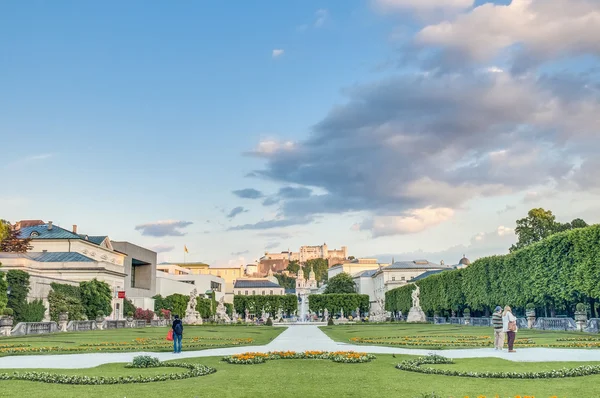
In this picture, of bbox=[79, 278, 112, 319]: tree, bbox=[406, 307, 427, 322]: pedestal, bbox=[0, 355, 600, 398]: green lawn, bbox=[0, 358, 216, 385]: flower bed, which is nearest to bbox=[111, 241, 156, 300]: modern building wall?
bbox=[79, 278, 112, 319]: tree

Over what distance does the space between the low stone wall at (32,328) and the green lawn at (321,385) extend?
30.0 metres

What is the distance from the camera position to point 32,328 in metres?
45.2

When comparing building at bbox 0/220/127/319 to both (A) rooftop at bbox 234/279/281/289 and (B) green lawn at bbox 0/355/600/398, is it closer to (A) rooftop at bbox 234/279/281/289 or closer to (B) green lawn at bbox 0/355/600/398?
(B) green lawn at bbox 0/355/600/398

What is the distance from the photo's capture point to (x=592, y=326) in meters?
38.1

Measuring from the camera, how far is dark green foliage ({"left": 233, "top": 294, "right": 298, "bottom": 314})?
10869 centimetres

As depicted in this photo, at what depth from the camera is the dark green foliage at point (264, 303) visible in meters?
109

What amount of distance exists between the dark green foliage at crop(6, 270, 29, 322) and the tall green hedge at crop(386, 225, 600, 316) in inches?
1753

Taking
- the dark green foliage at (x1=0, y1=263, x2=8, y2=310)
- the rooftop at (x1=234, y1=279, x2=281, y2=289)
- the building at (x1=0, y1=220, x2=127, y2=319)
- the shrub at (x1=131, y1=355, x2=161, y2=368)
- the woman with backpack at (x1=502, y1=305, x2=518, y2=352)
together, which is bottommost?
the shrub at (x1=131, y1=355, x2=161, y2=368)

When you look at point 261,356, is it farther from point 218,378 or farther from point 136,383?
point 136,383

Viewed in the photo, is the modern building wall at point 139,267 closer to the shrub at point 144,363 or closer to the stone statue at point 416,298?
the stone statue at point 416,298

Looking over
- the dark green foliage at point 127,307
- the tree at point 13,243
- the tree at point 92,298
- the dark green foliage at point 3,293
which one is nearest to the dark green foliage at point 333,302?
the dark green foliage at point 127,307

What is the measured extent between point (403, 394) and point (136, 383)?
22.8ft

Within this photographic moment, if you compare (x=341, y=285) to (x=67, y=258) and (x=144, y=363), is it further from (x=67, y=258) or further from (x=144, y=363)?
(x=144, y=363)

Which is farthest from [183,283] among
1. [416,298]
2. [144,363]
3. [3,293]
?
[144,363]
